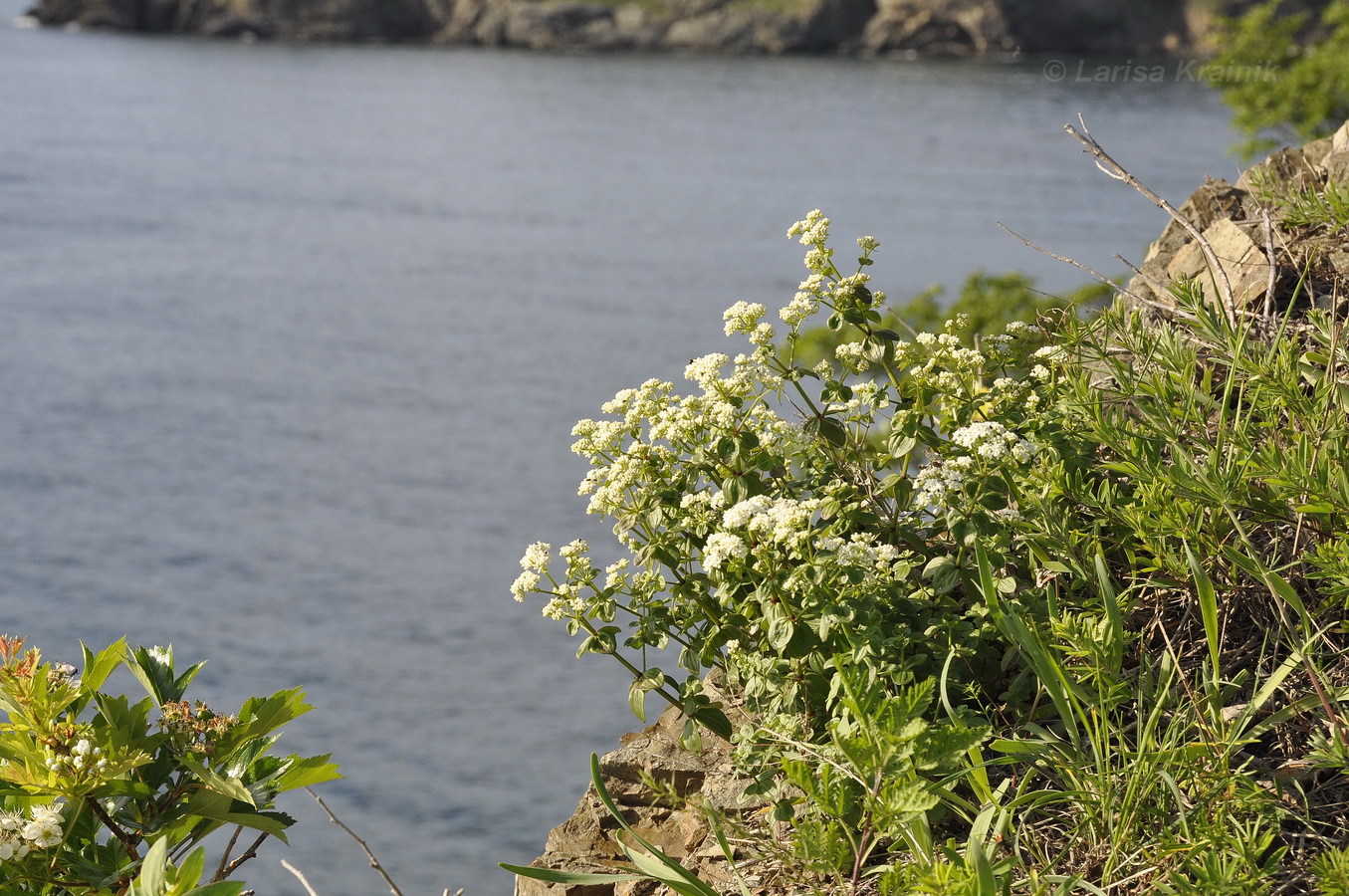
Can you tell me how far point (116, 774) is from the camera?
234 centimetres

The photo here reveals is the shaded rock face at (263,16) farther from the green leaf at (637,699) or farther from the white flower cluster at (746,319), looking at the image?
the green leaf at (637,699)

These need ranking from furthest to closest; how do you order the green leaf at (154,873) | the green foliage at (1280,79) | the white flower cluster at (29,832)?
the green foliage at (1280,79), the white flower cluster at (29,832), the green leaf at (154,873)

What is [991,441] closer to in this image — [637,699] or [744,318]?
[744,318]

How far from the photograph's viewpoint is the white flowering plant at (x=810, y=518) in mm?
2625

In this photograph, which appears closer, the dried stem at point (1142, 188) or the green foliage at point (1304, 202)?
the dried stem at point (1142, 188)

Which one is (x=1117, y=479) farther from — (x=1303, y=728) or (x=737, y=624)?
(x=737, y=624)

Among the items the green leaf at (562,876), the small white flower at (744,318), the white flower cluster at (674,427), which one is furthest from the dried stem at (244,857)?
the small white flower at (744,318)

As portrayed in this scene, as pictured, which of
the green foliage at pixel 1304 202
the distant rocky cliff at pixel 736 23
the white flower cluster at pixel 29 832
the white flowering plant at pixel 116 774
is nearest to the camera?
the white flower cluster at pixel 29 832

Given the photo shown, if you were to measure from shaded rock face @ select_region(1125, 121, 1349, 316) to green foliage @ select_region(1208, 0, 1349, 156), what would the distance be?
2078 cm

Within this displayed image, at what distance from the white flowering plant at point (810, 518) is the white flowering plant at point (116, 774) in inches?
27.2

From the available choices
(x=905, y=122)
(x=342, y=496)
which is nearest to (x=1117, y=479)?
(x=342, y=496)

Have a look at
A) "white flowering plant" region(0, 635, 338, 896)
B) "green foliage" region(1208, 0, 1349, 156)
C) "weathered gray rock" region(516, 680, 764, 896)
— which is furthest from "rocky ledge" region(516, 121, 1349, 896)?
"green foliage" region(1208, 0, 1349, 156)

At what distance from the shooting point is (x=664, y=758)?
3.36m

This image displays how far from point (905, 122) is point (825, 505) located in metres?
67.9
